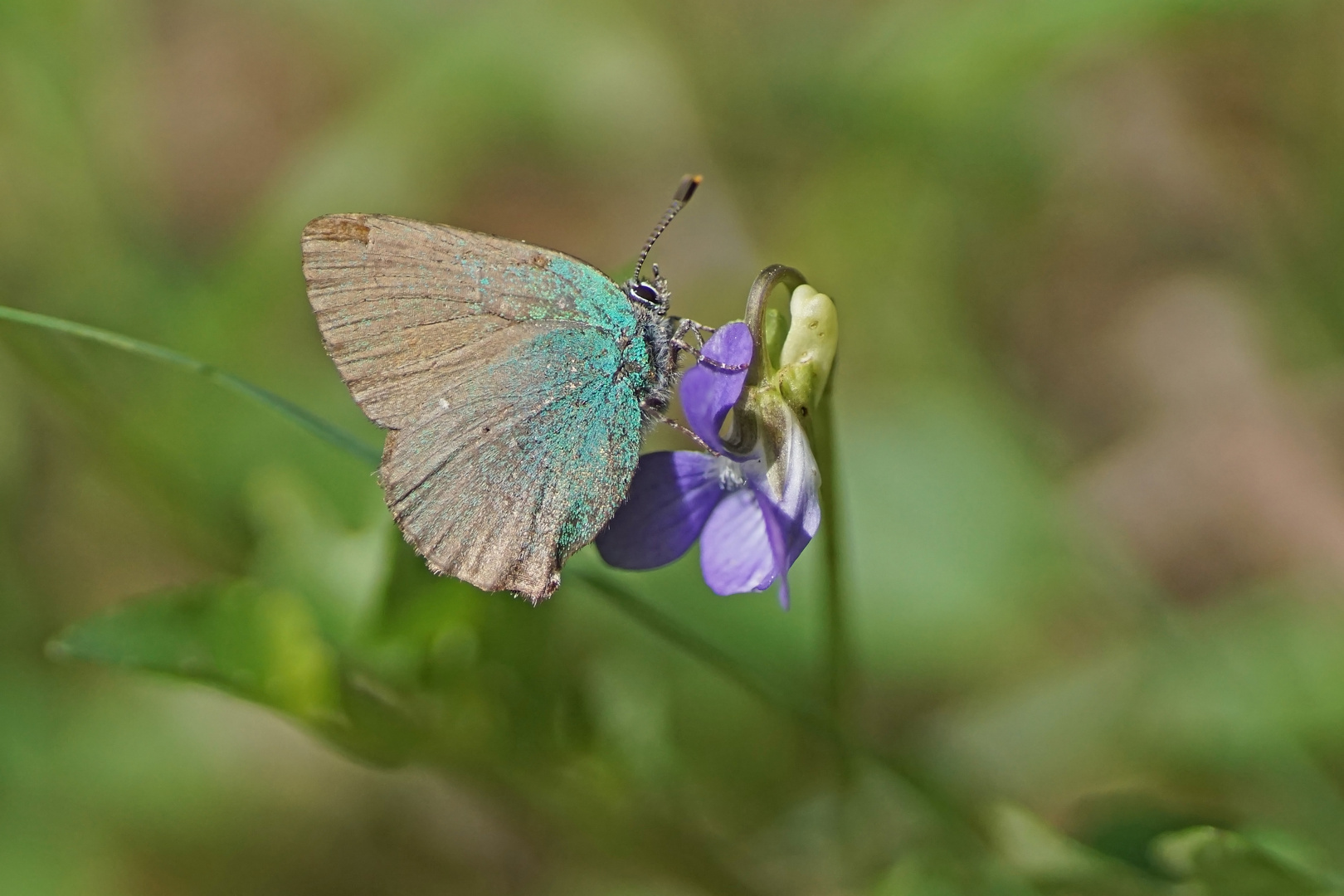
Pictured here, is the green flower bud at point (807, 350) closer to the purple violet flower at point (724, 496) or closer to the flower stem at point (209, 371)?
the purple violet flower at point (724, 496)

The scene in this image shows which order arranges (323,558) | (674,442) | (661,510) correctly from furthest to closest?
(674,442) < (323,558) < (661,510)

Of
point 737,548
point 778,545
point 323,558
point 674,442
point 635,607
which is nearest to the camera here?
point 778,545

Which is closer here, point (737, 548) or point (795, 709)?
point (737, 548)

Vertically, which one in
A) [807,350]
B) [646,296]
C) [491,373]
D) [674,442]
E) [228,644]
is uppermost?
[674,442]

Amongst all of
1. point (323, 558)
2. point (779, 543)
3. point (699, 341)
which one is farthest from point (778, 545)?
point (323, 558)

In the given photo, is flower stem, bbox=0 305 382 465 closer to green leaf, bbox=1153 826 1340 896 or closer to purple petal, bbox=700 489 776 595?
purple petal, bbox=700 489 776 595

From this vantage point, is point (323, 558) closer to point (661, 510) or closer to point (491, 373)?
point (491, 373)

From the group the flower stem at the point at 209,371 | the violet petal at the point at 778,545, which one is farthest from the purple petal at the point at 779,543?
the flower stem at the point at 209,371
